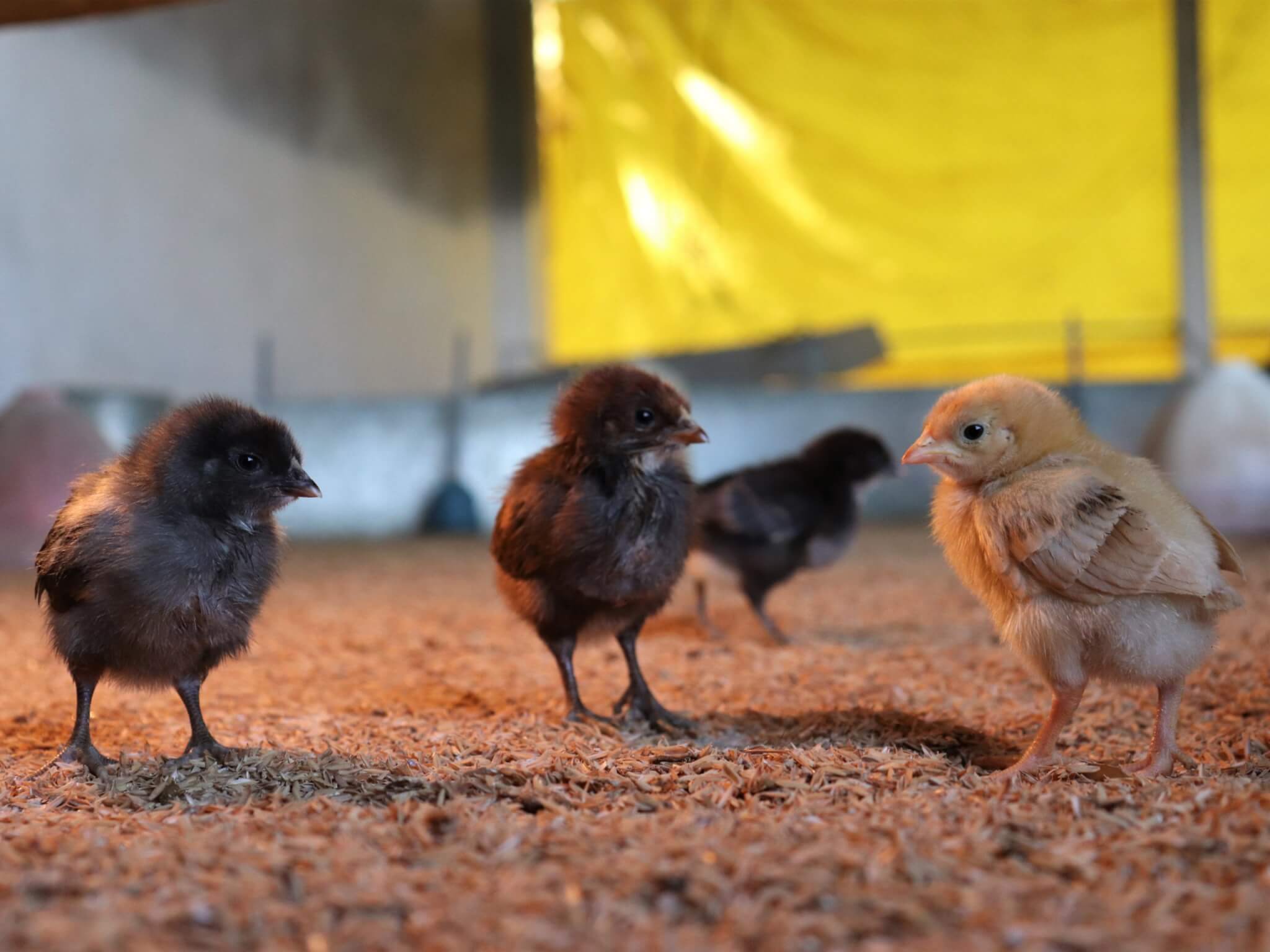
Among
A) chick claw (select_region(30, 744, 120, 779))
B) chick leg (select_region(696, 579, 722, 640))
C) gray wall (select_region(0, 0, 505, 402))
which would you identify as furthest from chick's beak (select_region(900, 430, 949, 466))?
gray wall (select_region(0, 0, 505, 402))

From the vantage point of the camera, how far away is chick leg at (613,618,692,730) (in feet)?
9.52

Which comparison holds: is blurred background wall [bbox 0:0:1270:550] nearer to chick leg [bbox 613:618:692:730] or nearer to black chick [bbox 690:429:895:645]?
black chick [bbox 690:429:895:645]

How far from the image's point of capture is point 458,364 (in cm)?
1352

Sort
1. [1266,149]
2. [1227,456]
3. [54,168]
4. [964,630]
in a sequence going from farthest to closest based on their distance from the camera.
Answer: [1266,149]
[54,168]
[1227,456]
[964,630]

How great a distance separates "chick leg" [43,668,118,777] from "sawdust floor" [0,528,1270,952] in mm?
79

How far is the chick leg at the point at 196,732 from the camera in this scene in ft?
8.03

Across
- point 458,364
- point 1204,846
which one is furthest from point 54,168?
point 1204,846

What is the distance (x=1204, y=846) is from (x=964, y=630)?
2.53 meters

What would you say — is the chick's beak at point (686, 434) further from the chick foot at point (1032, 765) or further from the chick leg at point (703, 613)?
the chick leg at point (703, 613)

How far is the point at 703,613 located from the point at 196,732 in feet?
7.89

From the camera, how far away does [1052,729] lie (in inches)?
90.1

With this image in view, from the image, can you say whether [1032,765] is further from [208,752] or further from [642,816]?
[208,752]

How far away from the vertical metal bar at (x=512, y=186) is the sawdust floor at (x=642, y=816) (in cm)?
1131

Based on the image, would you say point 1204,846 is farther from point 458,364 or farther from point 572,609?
point 458,364
